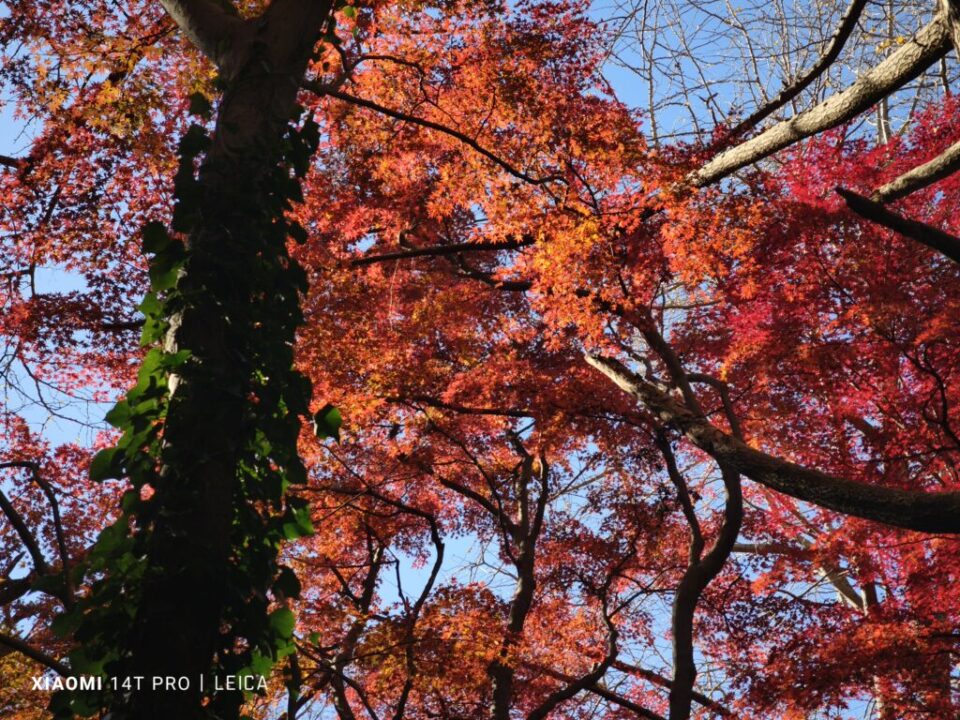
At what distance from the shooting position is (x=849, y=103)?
22.2 feet

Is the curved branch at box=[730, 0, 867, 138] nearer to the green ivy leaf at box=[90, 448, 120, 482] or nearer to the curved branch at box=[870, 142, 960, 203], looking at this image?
the curved branch at box=[870, 142, 960, 203]

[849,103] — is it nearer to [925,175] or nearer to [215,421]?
[925,175]

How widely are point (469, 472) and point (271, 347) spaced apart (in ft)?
29.9

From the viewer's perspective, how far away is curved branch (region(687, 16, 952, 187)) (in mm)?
6090

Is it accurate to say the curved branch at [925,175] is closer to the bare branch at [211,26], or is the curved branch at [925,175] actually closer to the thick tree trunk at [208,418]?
the thick tree trunk at [208,418]

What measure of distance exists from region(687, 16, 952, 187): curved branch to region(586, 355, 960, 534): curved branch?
2.22m

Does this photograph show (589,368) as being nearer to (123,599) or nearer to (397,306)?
(397,306)

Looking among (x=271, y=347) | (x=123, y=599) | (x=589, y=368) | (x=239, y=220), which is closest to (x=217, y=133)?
(x=239, y=220)

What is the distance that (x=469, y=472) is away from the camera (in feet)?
40.0

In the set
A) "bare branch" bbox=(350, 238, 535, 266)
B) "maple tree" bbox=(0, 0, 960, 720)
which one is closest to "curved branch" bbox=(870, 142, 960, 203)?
"maple tree" bbox=(0, 0, 960, 720)

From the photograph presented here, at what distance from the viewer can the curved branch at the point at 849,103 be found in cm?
609

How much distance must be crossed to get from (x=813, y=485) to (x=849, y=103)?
3.20 m

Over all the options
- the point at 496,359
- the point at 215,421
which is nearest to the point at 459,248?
the point at 496,359

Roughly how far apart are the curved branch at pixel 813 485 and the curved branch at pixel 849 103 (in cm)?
222
